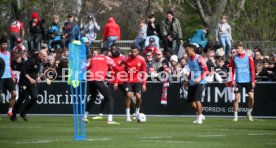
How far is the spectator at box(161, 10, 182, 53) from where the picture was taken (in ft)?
120

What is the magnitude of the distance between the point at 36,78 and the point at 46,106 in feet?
11.8

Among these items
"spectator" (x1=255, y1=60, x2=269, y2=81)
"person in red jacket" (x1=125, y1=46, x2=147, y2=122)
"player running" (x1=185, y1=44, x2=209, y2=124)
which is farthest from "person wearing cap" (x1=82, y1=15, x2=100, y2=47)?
"player running" (x1=185, y1=44, x2=209, y2=124)

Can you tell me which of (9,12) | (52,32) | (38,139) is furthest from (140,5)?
(38,139)

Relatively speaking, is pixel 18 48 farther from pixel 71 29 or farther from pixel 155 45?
pixel 155 45

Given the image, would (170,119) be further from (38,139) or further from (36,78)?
(38,139)

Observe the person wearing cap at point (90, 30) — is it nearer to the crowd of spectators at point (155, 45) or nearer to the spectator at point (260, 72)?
the crowd of spectators at point (155, 45)

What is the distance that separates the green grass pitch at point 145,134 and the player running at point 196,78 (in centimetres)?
61

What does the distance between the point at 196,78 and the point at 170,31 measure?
25.5 feet

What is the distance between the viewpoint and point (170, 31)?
36.6m

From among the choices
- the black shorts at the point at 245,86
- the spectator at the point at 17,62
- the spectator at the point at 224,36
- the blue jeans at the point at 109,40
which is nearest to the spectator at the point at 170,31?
the spectator at the point at 224,36

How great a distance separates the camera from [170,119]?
104 feet

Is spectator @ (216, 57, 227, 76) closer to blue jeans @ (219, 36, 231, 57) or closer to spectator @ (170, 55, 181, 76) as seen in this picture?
spectator @ (170, 55, 181, 76)

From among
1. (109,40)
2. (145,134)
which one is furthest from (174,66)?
(145,134)

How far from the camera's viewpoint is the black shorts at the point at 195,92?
29.0 meters
